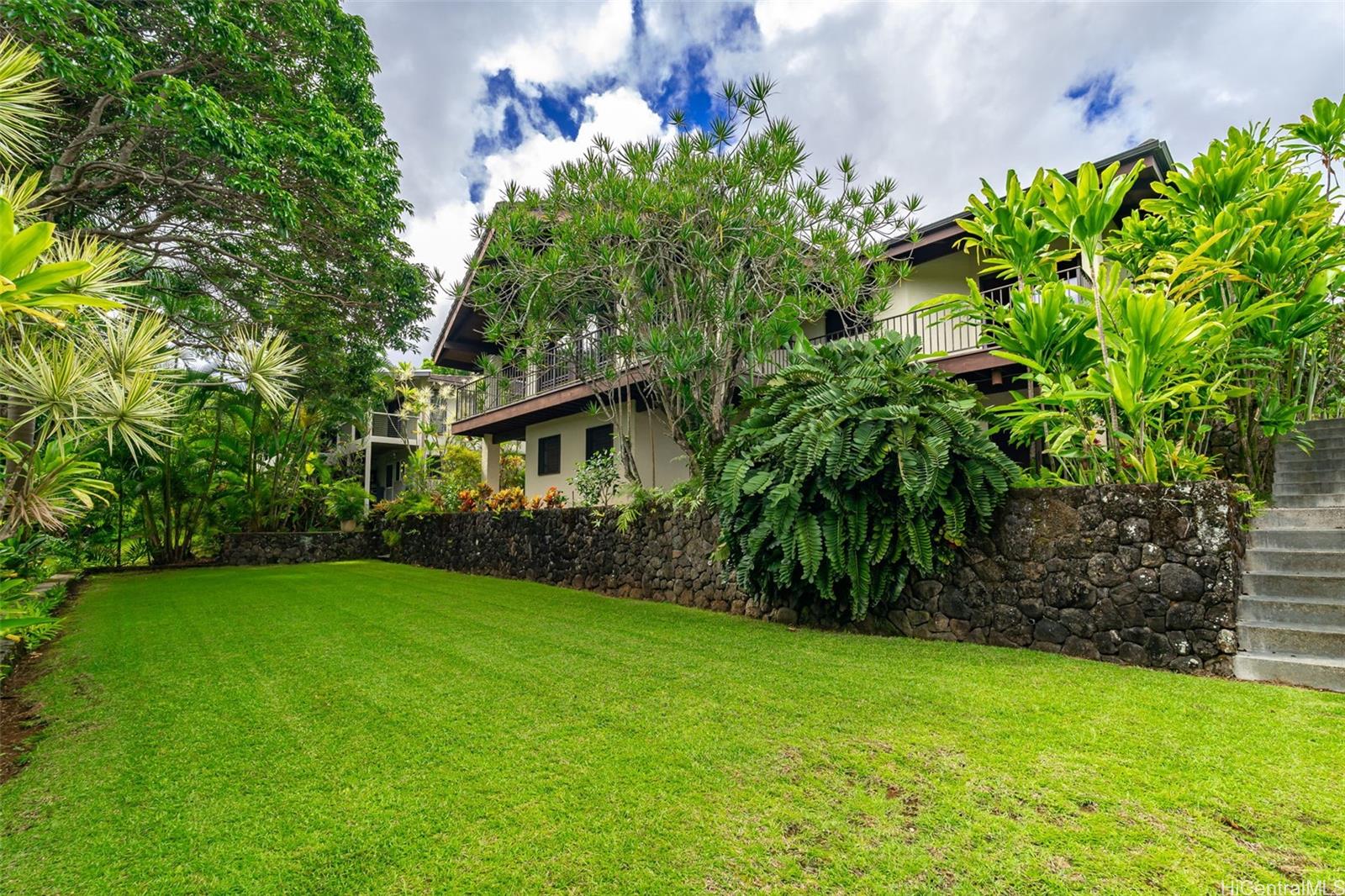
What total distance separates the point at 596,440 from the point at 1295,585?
38.6ft

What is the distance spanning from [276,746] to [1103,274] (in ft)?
22.8

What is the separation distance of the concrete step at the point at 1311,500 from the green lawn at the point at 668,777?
10.8ft

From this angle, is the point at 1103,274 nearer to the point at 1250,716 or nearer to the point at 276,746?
the point at 1250,716

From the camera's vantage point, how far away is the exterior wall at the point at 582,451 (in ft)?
42.9

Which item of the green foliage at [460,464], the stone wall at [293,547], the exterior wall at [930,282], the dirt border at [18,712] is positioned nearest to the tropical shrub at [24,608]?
the dirt border at [18,712]

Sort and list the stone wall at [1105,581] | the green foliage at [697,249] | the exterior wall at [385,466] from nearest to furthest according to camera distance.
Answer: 1. the stone wall at [1105,581]
2. the green foliage at [697,249]
3. the exterior wall at [385,466]

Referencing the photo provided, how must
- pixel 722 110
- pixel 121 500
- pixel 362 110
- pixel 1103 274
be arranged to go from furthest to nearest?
pixel 121 500 → pixel 362 110 → pixel 722 110 → pixel 1103 274

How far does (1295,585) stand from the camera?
4633 millimetres

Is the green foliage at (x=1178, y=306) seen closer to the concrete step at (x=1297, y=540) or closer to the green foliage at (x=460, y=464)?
the concrete step at (x=1297, y=540)

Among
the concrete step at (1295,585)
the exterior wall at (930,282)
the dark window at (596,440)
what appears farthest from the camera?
the dark window at (596,440)

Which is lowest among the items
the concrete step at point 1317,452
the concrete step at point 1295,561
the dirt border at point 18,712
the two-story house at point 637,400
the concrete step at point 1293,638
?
the dirt border at point 18,712

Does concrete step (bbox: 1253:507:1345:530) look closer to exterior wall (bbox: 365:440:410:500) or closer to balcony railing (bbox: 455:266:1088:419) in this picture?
balcony railing (bbox: 455:266:1088:419)

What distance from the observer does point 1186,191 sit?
19.7 ft

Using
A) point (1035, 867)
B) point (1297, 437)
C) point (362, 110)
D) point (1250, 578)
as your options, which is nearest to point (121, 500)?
point (362, 110)
